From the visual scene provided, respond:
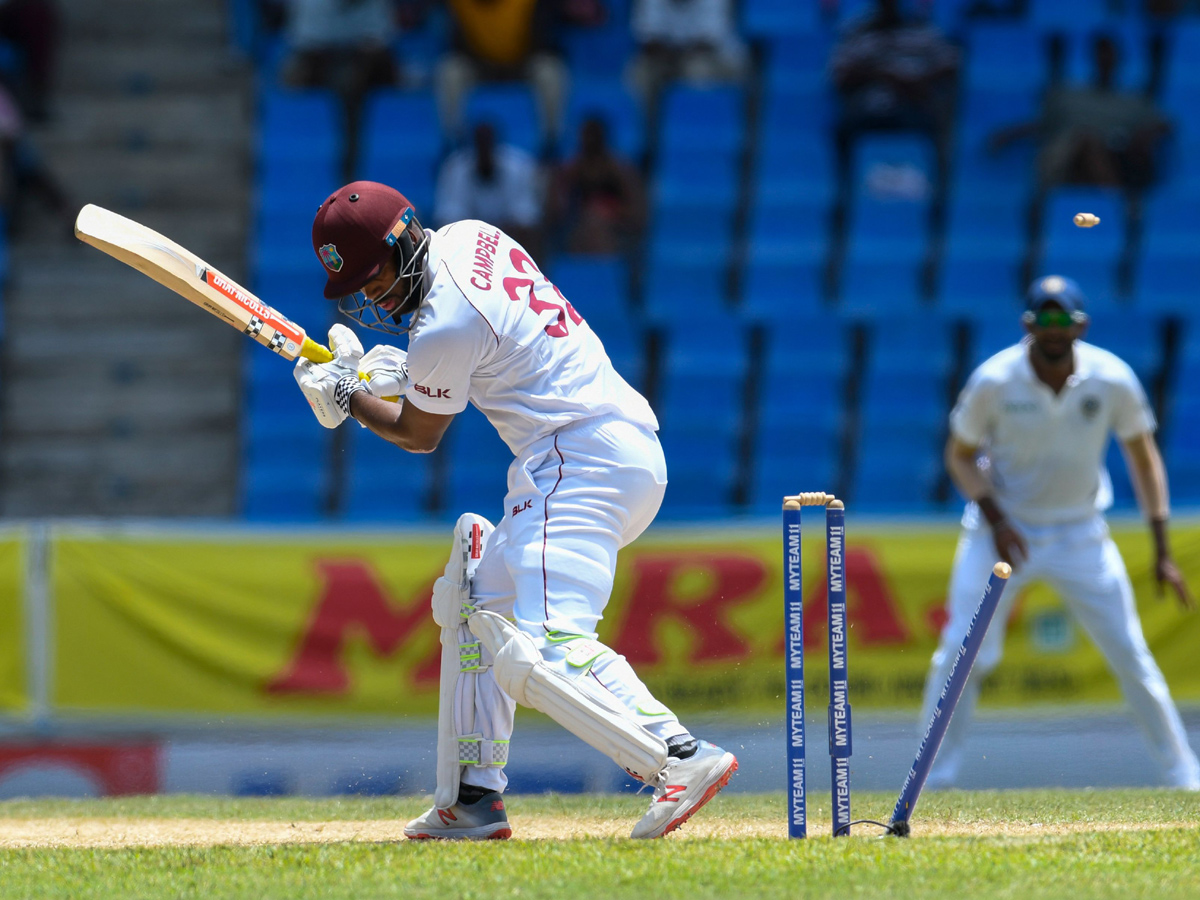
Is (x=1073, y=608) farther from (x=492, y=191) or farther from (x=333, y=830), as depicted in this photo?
(x=492, y=191)

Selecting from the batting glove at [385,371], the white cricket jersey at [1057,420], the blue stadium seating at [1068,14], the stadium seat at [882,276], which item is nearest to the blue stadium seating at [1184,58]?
the blue stadium seating at [1068,14]

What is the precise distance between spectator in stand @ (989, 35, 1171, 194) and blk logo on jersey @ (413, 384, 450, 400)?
868cm

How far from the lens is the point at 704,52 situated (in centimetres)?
1265

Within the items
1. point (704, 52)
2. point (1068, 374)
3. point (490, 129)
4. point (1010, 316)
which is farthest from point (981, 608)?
point (704, 52)

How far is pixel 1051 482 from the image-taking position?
22.6ft

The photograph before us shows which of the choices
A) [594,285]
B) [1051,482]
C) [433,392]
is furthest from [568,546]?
[594,285]

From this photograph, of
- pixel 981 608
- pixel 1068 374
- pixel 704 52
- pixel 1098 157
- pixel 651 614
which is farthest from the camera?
pixel 704 52

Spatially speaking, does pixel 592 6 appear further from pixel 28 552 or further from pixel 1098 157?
pixel 28 552

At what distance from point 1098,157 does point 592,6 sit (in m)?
4.37

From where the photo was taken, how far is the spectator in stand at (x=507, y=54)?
12516 mm

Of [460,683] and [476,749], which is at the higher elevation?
[460,683]

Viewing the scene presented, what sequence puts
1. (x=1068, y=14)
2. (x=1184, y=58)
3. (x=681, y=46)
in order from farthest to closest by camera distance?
(x=1068, y=14) → (x=681, y=46) → (x=1184, y=58)

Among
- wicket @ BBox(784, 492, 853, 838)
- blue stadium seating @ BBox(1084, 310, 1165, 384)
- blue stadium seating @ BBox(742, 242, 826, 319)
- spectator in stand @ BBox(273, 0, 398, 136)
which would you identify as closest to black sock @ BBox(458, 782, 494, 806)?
wicket @ BBox(784, 492, 853, 838)

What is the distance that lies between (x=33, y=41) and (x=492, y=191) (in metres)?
4.55
